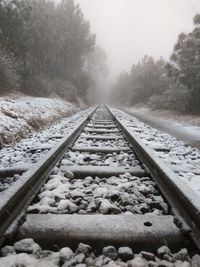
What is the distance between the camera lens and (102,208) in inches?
85.5

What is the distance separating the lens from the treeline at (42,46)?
1438 centimetres

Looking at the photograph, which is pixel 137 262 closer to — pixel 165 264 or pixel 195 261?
pixel 165 264

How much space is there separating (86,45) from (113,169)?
33.7 metres

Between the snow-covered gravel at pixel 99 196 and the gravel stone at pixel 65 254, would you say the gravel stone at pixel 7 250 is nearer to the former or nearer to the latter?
the gravel stone at pixel 65 254

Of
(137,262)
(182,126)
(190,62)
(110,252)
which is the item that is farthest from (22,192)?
(190,62)

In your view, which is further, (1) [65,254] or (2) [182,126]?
(2) [182,126]

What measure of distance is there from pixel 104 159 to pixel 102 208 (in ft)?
5.70

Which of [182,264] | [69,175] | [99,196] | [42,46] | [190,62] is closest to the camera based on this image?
[182,264]

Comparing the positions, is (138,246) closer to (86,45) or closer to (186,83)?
(186,83)

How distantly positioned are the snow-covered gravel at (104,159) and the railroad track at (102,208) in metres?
0.21

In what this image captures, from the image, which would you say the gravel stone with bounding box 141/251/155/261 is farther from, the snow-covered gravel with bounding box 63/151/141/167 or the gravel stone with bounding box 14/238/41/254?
the snow-covered gravel with bounding box 63/151/141/167

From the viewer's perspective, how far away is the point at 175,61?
61.2 feet

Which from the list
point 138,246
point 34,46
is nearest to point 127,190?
point 138,246

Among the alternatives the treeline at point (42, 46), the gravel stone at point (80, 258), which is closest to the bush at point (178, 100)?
the treeline at point (42, 46)
